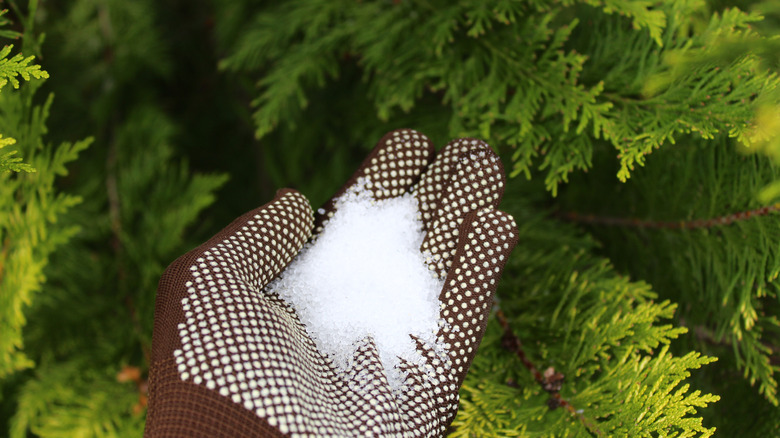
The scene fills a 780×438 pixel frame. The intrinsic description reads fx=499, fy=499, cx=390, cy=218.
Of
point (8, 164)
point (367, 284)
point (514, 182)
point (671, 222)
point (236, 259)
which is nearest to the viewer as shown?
point (8, 164)

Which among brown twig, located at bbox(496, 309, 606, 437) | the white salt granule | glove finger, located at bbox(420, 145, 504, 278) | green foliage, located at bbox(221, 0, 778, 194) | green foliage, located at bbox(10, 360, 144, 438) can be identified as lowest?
green foliage, located at bbox(10, 360, 144, 438)

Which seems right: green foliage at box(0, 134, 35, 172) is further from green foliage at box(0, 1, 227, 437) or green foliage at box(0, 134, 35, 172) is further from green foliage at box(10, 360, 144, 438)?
green foliage at box(10, 360, 144, 438)

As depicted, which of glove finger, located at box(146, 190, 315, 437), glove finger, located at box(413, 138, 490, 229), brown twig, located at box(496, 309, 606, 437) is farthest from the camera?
glove finger, located at box(413, 138, 490, 229)

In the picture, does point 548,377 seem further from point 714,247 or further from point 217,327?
point 217,327

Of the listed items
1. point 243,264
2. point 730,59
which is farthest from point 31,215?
point 730,59

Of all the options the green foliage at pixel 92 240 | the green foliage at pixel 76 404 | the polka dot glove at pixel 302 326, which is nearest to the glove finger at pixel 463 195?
the polka dot glove at pixel 302 326

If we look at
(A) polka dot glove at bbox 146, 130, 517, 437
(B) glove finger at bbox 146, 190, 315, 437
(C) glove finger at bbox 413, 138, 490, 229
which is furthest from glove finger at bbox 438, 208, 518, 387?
(B) glove finger at bbox 146, 190, 315, 437

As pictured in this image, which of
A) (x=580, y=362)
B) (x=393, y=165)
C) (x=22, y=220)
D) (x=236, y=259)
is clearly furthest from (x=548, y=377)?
(x=22, y=220)
